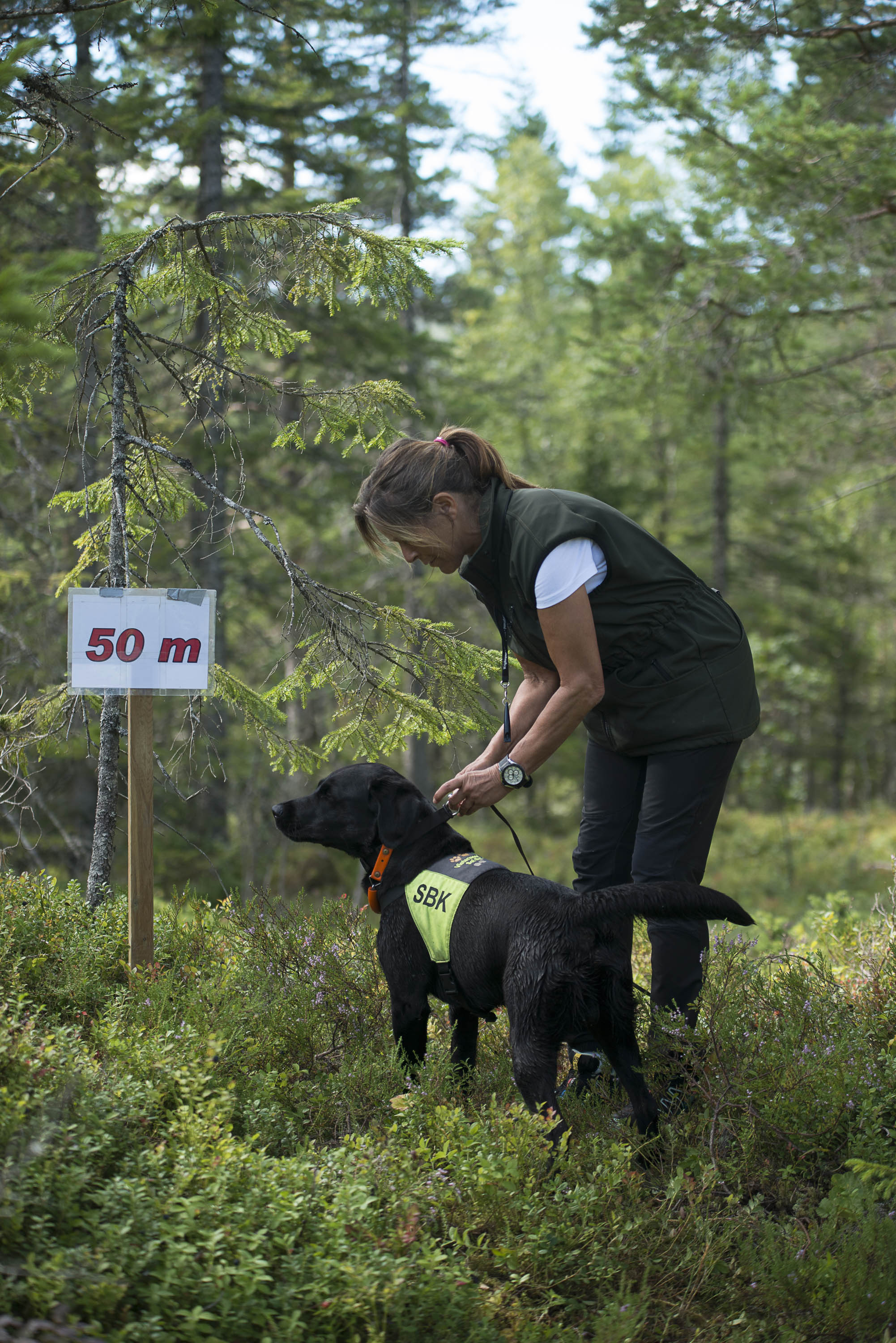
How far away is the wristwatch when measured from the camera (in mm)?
3221

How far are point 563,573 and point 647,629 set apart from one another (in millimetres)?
436

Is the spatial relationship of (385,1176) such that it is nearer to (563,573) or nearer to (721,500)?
(563,573)

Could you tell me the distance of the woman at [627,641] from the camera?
127 inches

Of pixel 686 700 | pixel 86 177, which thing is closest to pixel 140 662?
pixel 686 700

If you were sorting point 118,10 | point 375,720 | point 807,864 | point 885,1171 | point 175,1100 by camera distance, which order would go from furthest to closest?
point 807,864 → point 118,10 → point 375,720 → point 175,1100 → point 885,1171

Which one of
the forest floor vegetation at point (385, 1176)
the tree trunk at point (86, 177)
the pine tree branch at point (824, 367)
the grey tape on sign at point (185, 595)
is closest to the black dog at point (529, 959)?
the forest floor vegetation at point (385, 1176)

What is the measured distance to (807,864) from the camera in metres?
16.1

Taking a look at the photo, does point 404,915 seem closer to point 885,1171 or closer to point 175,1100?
point 175,1100

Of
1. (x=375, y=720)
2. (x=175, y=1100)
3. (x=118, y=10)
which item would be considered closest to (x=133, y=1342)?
(x=175, y=1100)

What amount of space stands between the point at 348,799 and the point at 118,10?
5.07 m

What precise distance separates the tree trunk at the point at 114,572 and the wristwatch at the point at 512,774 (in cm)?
199

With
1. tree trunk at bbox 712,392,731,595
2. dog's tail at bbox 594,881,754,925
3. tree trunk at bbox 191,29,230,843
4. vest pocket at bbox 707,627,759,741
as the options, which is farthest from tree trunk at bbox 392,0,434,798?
dog's tail at bbox 594,881,754,925

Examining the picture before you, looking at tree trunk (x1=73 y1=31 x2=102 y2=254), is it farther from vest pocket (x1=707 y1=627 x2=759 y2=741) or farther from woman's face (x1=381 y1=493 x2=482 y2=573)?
vest pocket (x1=707 y1=627 x2=759 y2=741)

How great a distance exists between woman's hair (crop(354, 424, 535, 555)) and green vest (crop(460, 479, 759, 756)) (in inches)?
3.5
